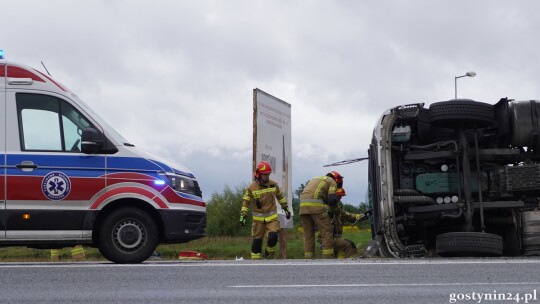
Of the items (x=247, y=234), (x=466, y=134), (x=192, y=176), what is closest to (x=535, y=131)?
(x=466, y=134)

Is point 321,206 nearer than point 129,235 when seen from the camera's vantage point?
No

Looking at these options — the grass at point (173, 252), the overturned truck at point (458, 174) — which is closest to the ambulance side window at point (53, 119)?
the overturned truck at point (458, 174)

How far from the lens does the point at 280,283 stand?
8305mm

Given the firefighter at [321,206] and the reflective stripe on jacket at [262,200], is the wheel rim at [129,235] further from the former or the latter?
the firefighter at [321,206]

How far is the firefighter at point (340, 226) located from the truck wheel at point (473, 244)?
3.93 m

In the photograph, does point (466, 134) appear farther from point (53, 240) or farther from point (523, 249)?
point (53, 240)

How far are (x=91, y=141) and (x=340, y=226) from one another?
21.5 ft

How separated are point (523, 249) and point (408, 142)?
77.6 inches

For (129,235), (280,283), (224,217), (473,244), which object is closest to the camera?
(280,283)

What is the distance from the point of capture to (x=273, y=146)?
17875 millimetres

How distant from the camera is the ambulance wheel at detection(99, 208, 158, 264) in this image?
1070 cm

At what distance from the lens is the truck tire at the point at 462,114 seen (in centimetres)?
1184

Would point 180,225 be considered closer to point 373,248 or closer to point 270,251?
point 373,248

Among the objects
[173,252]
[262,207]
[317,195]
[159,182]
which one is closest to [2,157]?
[159,182]
